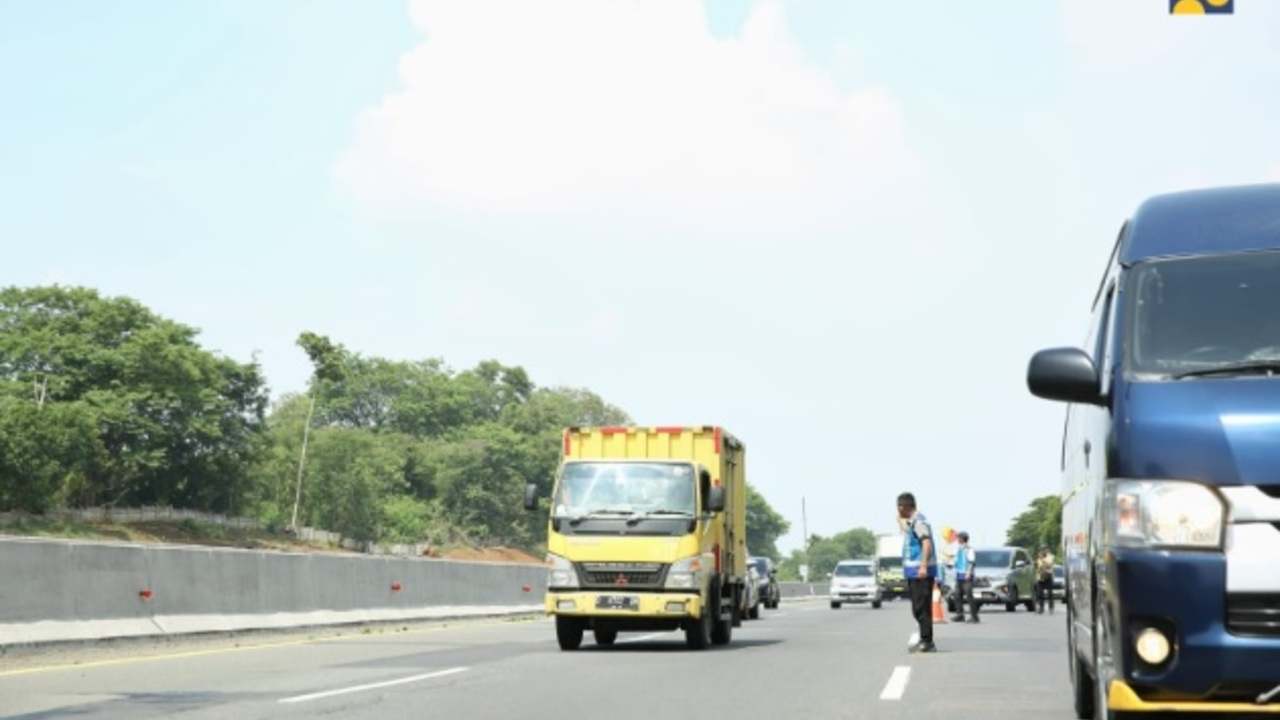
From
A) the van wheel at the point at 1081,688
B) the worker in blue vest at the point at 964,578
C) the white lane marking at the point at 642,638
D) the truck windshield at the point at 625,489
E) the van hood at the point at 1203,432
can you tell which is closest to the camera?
the van hood at the point at 1203,432

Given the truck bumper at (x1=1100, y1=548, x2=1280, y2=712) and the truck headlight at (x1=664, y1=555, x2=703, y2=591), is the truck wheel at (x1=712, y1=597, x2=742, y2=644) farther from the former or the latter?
the truck bumper at (x1=1100, y1=548, x2=1280, y2=712)

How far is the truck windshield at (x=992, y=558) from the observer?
4312cm

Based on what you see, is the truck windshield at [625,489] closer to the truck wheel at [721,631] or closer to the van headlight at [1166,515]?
the truck wheel at [721,631]

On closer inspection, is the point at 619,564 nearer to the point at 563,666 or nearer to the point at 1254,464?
the point at 563,666

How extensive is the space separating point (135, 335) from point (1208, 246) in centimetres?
10296

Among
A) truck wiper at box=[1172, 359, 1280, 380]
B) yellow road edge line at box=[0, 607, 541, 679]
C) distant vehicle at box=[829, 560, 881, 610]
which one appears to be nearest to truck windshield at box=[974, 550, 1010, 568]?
distant vehicle at box=[829, 560, 881, 610]

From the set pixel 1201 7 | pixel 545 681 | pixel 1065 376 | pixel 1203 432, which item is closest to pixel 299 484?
pixel 545 681

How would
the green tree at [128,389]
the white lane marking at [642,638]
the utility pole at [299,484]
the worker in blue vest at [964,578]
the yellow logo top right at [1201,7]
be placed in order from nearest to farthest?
the yellow logo top right at [1201,7] < the white lane marking at [642,638] < the worker in blue vest at [964,578] < the green tree at [128,389] < the utility pole at [299,484]

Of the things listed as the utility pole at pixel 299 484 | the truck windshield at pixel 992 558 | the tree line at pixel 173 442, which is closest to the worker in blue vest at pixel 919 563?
the truck windshield at pixel 992 558

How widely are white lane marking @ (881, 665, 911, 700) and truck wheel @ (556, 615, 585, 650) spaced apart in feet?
16.3

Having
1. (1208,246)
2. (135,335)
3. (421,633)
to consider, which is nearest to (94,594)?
(421,633)

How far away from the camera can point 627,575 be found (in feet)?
67.1

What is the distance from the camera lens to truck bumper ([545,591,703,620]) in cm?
2031

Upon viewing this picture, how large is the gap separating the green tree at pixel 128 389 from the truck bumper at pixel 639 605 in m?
84.2
